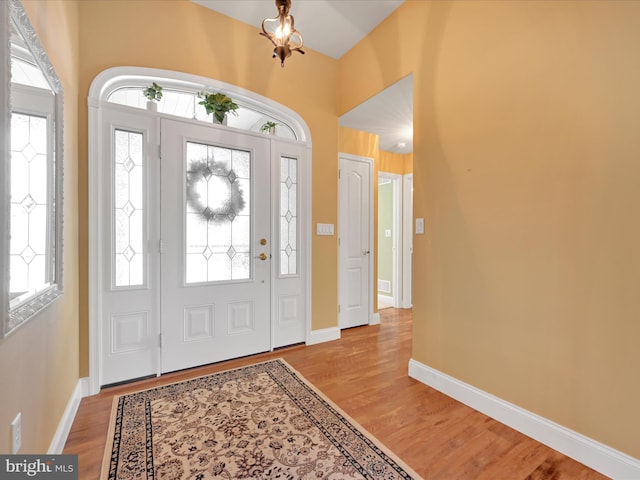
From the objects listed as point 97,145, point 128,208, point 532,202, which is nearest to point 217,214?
point 128,208

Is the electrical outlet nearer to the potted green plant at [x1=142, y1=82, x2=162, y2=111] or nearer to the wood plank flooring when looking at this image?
the wood plank flooring

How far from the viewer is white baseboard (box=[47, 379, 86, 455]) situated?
1513 millimetres

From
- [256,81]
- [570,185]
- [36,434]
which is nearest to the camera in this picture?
[36,434]

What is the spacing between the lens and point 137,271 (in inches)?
93.0

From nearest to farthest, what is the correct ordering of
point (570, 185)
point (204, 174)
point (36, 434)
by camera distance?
1. point (36, 434)
2. point (570, 185)
3. point (204, 174)

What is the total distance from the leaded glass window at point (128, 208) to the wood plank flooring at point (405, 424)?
0.91 metres

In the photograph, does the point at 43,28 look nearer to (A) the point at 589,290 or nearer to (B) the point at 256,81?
(B) the point at 256,81

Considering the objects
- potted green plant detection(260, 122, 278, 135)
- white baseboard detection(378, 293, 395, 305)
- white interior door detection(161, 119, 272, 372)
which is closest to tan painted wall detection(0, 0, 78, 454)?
white interior door detection(161, 119, 272, 372)

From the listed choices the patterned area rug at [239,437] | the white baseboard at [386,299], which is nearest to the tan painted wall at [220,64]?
the patterned area rug at [239,437]

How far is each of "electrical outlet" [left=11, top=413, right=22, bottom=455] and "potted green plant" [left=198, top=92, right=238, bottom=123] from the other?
2437 millimetres

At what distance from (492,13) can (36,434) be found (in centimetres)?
342

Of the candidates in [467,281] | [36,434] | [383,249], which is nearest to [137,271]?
[36,434]

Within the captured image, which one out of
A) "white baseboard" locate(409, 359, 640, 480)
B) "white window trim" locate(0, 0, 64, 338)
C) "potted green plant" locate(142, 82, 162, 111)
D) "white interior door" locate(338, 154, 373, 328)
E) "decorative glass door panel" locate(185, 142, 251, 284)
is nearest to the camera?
"white window trim" locate(0, 0, 64, 338)

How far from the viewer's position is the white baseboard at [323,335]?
321 cm
